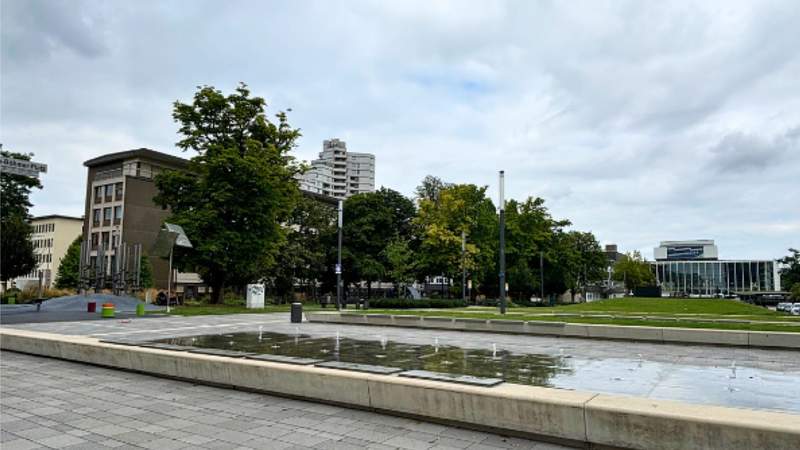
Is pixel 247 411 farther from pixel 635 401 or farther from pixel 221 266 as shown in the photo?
pixel 221 266

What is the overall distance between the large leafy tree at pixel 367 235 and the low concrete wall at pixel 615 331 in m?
38.8

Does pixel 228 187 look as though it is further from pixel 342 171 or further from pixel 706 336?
pixel 342 171

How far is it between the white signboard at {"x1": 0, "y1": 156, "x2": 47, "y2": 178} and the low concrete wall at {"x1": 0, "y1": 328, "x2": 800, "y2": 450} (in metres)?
8.30

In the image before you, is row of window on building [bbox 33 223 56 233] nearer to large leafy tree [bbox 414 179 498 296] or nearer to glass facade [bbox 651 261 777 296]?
large leafy tree [bbox 414 179 498 296]

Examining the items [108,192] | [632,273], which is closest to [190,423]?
[108,192]

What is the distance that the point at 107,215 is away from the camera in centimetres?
6988

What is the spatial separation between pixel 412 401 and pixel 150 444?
3.08m

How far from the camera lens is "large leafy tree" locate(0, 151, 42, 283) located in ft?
181

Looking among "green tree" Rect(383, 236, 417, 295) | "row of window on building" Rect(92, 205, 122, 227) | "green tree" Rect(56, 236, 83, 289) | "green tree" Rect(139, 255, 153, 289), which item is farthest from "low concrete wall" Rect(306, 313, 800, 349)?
"row of window on building" Rect(92, 205, 122, 227)

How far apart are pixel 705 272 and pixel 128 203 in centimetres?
14708

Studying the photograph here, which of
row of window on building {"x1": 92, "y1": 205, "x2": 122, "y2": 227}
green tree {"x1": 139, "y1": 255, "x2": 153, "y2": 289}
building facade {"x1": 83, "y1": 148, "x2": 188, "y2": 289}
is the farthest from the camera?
row of window on building {"x1": 92, "y1": 205, "x2": 122, "y2": 227}

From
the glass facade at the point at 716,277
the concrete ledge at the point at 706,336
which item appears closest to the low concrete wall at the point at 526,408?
the concrete ledge at the point at 706,336

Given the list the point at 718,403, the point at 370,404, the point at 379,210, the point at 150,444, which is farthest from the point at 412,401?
the point at 379,210

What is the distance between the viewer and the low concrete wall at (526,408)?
4.98 metres
